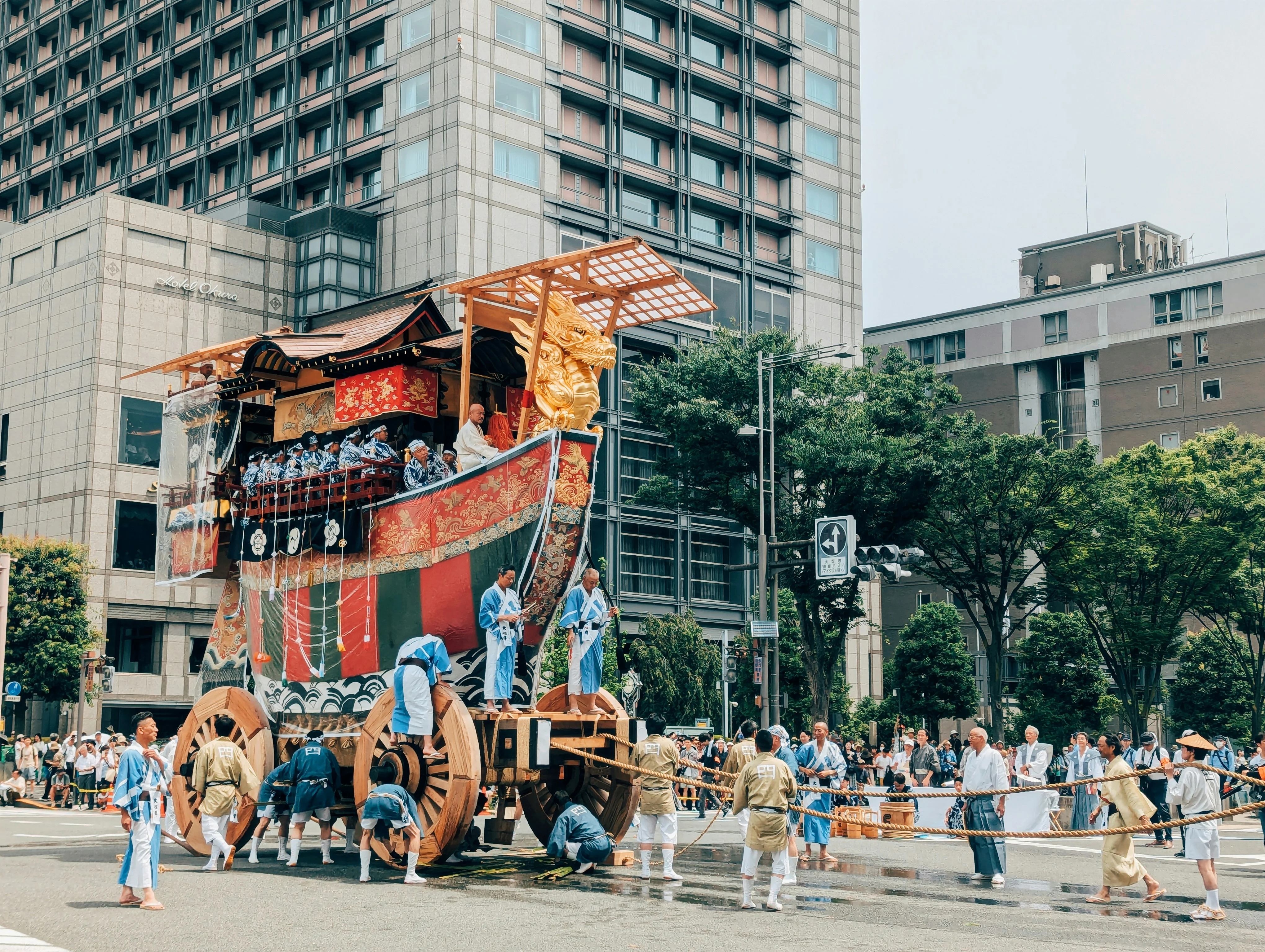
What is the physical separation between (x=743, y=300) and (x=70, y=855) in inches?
1731

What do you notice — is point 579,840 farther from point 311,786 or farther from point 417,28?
point 417,28

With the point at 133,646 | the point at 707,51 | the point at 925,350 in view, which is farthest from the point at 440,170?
the point at 925,350

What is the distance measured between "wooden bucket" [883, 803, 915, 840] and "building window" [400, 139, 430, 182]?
3241 centimetres

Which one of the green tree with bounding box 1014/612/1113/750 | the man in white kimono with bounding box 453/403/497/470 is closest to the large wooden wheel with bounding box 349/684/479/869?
the man in white kimono with bounding box 453/403/497/470

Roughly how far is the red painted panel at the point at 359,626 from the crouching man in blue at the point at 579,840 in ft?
10.00

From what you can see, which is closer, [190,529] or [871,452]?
[190,529]

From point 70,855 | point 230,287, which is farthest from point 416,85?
point 70,855

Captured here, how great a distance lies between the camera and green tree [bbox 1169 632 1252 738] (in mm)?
54875

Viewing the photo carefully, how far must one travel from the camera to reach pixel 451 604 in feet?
52.6

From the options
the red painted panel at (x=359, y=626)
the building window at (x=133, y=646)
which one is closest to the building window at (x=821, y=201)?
the building window at (x=133, y=646)

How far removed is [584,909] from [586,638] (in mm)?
3949

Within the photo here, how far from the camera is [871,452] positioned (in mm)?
38656

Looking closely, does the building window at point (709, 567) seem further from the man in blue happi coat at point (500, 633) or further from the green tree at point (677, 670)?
the man in blue happi coat at point (500, 633)

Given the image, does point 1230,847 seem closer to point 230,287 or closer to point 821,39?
point 230,287
